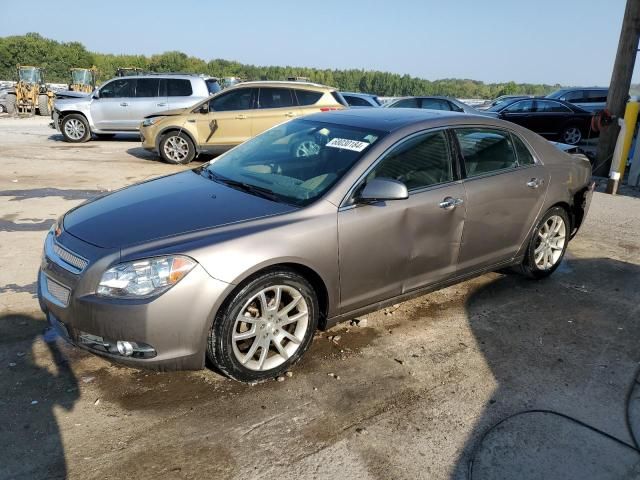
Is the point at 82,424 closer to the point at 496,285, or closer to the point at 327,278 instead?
the point at 327,278

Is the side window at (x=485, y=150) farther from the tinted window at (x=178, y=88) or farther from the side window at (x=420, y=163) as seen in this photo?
the tinted window at (x=178, y=88)

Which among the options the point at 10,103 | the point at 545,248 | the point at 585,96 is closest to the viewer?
the point at 545,248

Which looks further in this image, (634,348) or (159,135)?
(159,135)

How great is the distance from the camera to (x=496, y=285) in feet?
16.3

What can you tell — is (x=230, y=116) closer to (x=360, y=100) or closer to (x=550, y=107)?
(x=360, y=100)

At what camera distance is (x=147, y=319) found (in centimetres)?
278

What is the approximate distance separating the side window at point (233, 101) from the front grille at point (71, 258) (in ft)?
26.9

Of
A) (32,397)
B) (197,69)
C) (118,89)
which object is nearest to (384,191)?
(32,397)

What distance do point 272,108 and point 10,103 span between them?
60.2 ft

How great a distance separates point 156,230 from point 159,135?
8572 millimetres

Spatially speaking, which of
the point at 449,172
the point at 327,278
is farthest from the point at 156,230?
the point at 449,172

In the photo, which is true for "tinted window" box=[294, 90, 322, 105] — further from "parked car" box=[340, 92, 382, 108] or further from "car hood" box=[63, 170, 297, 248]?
"car hood" box=[63, 170, 297, 248]

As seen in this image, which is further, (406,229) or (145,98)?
(145,98)

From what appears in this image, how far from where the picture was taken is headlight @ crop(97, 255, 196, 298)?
9.21 feet
